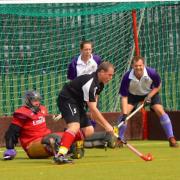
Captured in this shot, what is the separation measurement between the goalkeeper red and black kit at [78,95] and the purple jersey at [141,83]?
2346 mm

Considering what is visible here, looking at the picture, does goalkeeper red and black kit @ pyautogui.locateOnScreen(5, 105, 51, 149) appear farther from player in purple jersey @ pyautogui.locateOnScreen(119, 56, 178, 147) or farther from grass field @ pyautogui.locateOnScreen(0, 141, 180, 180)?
player in purple jersey @ pyautogui.locateOnScreen(119, 56, 178, 147)

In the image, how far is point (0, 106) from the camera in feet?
42.4

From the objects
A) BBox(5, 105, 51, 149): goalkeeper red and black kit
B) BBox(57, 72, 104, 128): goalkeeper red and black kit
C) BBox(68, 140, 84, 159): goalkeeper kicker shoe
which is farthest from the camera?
BBox(5, 105, 51, 149): goalkeeper red and black kit

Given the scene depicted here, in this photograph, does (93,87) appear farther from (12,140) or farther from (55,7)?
(55,7)

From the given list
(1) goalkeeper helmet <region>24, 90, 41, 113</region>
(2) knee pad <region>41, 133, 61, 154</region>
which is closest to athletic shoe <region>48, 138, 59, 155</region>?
(2) knee pad <region>41, 133, 61, 154</region>

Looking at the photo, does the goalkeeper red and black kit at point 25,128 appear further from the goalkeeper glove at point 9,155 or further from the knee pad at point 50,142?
the knee pad at point 50,142

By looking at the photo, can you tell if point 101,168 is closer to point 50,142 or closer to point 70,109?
point 70,109

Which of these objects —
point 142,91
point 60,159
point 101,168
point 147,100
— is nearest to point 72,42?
point 142,91

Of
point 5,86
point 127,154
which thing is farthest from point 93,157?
point 5,86

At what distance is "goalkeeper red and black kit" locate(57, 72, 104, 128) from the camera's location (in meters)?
9.04

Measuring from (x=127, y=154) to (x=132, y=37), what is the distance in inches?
163

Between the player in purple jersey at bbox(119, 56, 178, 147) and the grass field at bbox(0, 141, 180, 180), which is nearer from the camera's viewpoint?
the grass field at bbox(0, 141, 180, 180)

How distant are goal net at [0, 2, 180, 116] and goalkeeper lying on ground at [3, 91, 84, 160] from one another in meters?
2.55

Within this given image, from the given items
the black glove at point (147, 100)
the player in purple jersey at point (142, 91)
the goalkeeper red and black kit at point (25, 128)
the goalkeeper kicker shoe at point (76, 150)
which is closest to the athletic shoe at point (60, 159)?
the goalkeeper kicker shoe at point (76, 150)
